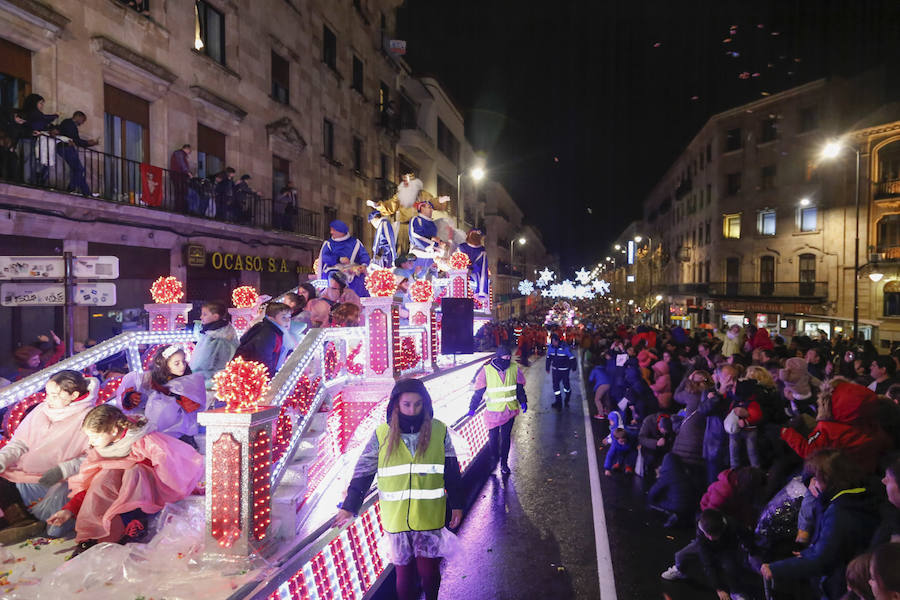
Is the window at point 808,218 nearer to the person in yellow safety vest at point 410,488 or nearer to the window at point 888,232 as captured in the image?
the window at point 888,232

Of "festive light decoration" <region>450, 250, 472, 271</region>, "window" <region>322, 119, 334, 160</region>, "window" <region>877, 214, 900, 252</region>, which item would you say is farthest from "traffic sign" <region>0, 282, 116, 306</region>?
"window" <region>877, 214, 900, 252</region>

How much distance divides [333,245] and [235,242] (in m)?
9.51

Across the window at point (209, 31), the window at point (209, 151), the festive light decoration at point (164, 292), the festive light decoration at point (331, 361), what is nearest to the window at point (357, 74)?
the window at point (209, 31)

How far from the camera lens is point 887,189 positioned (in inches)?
1168

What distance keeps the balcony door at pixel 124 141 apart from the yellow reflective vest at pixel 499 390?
10.3 metres

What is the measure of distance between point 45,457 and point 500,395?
226 inches

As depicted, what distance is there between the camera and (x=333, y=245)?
10.0 metres

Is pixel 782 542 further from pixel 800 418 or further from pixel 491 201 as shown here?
pixel 491 201

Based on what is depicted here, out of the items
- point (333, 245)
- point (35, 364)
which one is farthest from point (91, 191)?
point (333, 245)

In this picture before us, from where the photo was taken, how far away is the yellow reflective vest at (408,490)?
4.05 metres

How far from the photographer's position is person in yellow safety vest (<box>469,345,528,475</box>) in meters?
8.63

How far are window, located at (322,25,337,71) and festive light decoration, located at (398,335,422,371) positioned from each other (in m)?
19.3

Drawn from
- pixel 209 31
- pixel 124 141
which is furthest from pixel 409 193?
pixel 209 31

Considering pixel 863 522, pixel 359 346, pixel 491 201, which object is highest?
pixel 491 201
